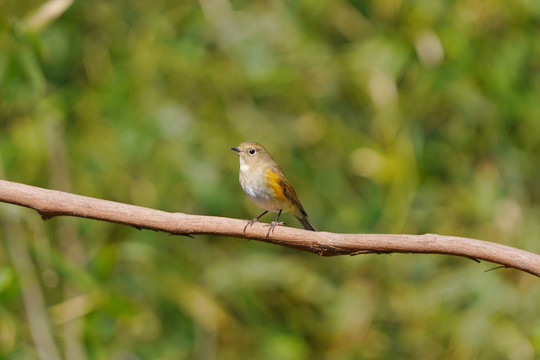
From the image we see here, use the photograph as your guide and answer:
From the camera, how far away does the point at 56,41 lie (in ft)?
19.4

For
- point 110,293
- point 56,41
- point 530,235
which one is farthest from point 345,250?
point 56,41

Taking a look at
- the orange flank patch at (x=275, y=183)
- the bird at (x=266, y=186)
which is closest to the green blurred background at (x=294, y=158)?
the bird at (x=266, y=186)

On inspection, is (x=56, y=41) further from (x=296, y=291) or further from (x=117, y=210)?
(x=117, y=210)

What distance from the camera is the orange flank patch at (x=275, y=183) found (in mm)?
4441

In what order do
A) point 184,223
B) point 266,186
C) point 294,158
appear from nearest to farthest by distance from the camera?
1. point 184,223
2. point 266,186
3. point 294,158

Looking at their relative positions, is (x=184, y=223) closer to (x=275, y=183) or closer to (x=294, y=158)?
(x=275, y=183)

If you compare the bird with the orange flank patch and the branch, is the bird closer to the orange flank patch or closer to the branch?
the orange flank patch

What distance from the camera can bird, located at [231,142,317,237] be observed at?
14.6 feet

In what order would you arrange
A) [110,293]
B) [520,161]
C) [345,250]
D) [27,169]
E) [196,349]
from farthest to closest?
[520,161], [196,349], [27,169], [110,293], [345,250]

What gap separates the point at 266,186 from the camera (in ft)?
14.6

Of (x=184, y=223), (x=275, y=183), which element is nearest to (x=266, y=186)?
(x=275, y=183)

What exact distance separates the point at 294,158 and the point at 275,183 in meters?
1.40

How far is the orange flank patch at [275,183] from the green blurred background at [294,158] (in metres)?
0.82

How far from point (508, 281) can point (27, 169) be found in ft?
10.4
